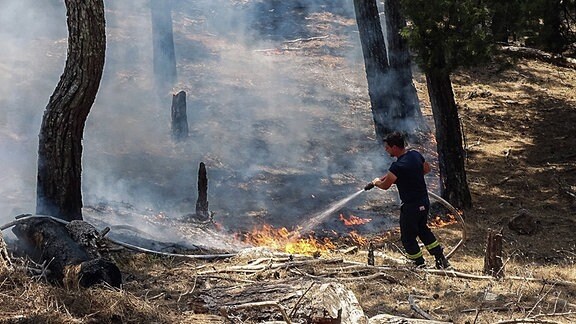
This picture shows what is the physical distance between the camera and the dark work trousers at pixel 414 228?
797 centimetres

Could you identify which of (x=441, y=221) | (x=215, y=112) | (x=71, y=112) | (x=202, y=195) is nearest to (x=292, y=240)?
(x=202, y=195)

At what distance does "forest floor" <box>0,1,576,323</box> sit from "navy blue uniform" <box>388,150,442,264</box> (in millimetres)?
389

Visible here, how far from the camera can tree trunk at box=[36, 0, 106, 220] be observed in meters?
7.64

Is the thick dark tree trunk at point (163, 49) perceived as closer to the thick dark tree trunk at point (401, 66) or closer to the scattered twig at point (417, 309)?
the thick dark tree trunk at point (401, 66)

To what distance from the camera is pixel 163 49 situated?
15992 mm

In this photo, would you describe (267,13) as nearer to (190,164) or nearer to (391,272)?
(190,164)

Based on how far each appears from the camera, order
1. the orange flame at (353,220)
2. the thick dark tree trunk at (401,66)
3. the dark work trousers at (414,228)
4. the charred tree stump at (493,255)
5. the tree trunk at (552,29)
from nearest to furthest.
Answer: the charred tree stump at (493,255), the dark work trousers at (414,228), the tree trunk at (552,29), the orange flame at (353,220), the thick dark tree trunk at (401,66)

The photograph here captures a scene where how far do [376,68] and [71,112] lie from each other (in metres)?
7.74

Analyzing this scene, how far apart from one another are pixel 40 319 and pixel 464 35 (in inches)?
279

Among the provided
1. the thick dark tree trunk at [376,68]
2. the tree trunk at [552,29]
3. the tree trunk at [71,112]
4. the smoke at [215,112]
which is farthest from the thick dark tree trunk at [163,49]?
the tree trunk at [552,29]

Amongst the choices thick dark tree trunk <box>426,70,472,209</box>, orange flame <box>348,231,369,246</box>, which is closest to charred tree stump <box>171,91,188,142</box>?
orange flame <box>348,231,369,246</box>

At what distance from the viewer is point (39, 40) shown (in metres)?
16.1

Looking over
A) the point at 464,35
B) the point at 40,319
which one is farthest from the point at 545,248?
the point at 40,319

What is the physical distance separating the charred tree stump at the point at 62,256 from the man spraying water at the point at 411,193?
3.06m
